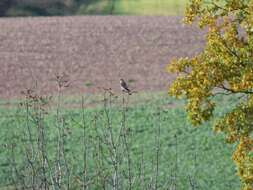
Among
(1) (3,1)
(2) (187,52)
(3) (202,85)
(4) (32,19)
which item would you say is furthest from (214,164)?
(1) (3,1)

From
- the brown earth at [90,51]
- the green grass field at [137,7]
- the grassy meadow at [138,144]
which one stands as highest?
the green grass field at [137,7]

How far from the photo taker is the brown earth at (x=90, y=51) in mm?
35469

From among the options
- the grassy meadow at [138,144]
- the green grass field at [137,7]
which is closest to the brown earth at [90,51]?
the grassy meadow at [138,144]

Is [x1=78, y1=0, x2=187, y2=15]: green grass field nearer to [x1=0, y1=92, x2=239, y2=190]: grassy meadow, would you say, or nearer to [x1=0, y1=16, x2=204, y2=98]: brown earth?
[x1=0, y1=16, x2=204, y2=98]: brown earth

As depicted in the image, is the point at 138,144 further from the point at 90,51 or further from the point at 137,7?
the point at 137,7

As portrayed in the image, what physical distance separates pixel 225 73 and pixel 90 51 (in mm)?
30412

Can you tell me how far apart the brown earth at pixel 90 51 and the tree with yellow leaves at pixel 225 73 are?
2125 centimetres

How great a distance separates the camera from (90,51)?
1625 inches

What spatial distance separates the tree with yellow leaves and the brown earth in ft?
69.7

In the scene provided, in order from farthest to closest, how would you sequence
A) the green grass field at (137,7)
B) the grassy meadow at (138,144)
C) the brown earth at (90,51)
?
the green grass field at (137,7)
the brown earth at (90,51)
the grassy meadow at (138,144)

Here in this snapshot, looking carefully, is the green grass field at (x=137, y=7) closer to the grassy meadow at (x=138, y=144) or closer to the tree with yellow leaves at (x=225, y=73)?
the grassy meadow at (x=138, y=144)

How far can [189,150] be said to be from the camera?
23344 mm

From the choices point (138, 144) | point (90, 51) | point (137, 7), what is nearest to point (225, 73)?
point (138, 144)

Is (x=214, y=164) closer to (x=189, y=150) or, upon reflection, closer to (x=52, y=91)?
(x=189, y=150)
